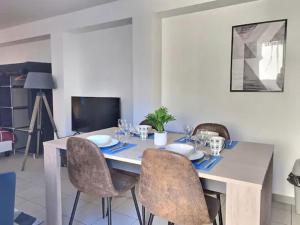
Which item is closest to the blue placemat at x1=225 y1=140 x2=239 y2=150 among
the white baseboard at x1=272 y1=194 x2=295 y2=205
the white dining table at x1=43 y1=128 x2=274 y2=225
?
the white dining table at x1=43 y1=128 x2=274 y2=225

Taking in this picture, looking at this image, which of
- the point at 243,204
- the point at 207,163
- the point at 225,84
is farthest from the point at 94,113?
the point at 243,204

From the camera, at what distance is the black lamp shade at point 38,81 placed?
3791 millimetres

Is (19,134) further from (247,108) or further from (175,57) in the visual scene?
(247,108)

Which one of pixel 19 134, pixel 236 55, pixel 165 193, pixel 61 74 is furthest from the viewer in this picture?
pixel 19 134

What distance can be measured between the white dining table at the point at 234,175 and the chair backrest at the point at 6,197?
0.67 metres

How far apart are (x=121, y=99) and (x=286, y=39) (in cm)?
234

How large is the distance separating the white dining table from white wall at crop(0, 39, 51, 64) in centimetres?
333

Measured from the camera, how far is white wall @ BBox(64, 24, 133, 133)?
147 inches

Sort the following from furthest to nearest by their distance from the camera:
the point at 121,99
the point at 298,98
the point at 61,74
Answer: the point at 61,74
the point at 121,99
the point at 298,98

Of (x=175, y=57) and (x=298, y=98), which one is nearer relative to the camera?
(x=298, y=98)

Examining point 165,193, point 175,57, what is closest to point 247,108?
point 175,57

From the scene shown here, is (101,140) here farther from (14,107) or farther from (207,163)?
(14,107)

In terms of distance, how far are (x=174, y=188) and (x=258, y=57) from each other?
200 cm

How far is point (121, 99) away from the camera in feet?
12.6
